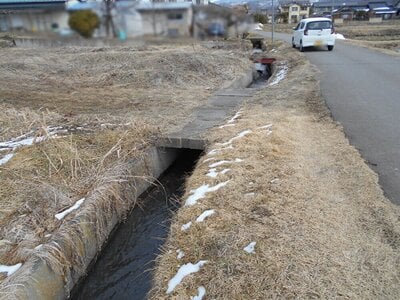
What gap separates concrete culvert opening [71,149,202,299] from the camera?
3.66 m

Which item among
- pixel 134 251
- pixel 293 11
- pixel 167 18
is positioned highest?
pixel 167 18

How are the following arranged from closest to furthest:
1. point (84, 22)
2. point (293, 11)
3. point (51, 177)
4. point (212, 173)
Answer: point (84, 22)
point (212, 173)
point (51, 177)
point (293, 11)

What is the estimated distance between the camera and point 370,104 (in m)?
6.91

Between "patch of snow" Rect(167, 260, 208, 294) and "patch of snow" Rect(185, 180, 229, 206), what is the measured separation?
0.93m

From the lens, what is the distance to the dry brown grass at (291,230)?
2621 millimetres

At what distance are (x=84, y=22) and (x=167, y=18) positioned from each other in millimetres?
833

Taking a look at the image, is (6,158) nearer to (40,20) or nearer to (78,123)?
(78,123)

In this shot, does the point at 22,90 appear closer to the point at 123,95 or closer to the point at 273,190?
the point at 123,95

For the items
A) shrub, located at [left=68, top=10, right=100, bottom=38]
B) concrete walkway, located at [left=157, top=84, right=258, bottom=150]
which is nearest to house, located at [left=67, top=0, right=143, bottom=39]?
shrub, located at [left=68, top=10, right=100, bottom=38]

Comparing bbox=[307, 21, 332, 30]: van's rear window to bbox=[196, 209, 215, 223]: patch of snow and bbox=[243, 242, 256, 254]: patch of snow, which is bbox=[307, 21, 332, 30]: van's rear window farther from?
bbox=[243, 242, 256, 254]: patch of snow

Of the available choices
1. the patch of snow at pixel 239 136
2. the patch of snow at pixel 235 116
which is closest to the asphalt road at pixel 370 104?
the patch of snow at pixel 239 136

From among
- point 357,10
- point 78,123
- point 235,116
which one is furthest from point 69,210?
point 357,10

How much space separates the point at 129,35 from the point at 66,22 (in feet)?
1.80

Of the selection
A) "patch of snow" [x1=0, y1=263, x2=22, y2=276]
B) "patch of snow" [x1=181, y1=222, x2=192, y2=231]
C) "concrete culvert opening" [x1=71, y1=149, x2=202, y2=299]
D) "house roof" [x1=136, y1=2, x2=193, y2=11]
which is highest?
"house roof" [x1=136, y1=2, x2=193, y2=11]
